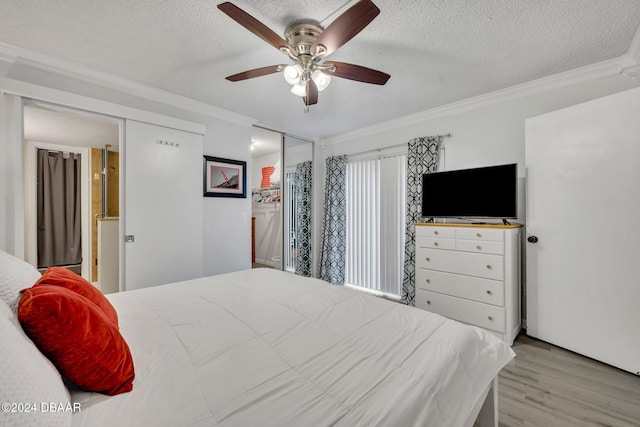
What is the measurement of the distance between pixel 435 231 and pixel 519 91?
64.5 inches

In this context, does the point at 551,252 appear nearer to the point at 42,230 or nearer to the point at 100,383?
the point at 100,383

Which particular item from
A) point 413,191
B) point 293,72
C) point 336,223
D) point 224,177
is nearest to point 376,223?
point 336,223

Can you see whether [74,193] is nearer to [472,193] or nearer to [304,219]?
[304,219]

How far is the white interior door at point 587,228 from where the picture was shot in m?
2.00

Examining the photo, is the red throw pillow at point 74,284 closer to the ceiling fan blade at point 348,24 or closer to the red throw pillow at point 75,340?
the red throw pillow at point 75,340

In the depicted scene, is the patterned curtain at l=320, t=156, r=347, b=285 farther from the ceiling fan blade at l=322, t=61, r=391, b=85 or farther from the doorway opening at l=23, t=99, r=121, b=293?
the doorway opening at l=23, t=99, r=121, b=293

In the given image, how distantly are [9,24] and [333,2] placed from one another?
216 centimetres

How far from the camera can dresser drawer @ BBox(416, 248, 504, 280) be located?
244 cm

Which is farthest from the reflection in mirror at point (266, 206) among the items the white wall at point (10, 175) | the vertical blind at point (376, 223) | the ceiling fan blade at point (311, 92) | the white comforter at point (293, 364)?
the white comforter at point (293, 364)

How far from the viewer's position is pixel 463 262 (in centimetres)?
263

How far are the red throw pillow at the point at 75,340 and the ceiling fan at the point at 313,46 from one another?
1.40 m

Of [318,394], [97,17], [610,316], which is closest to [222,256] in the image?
[97,17]

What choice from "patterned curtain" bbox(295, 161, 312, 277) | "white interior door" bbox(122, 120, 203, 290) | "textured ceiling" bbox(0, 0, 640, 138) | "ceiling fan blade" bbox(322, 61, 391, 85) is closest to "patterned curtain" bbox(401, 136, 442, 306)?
"textured ceiling" bbox(0, 0, 640, 138)

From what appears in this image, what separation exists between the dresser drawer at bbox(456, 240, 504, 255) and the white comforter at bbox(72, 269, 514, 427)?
4.45 ft
